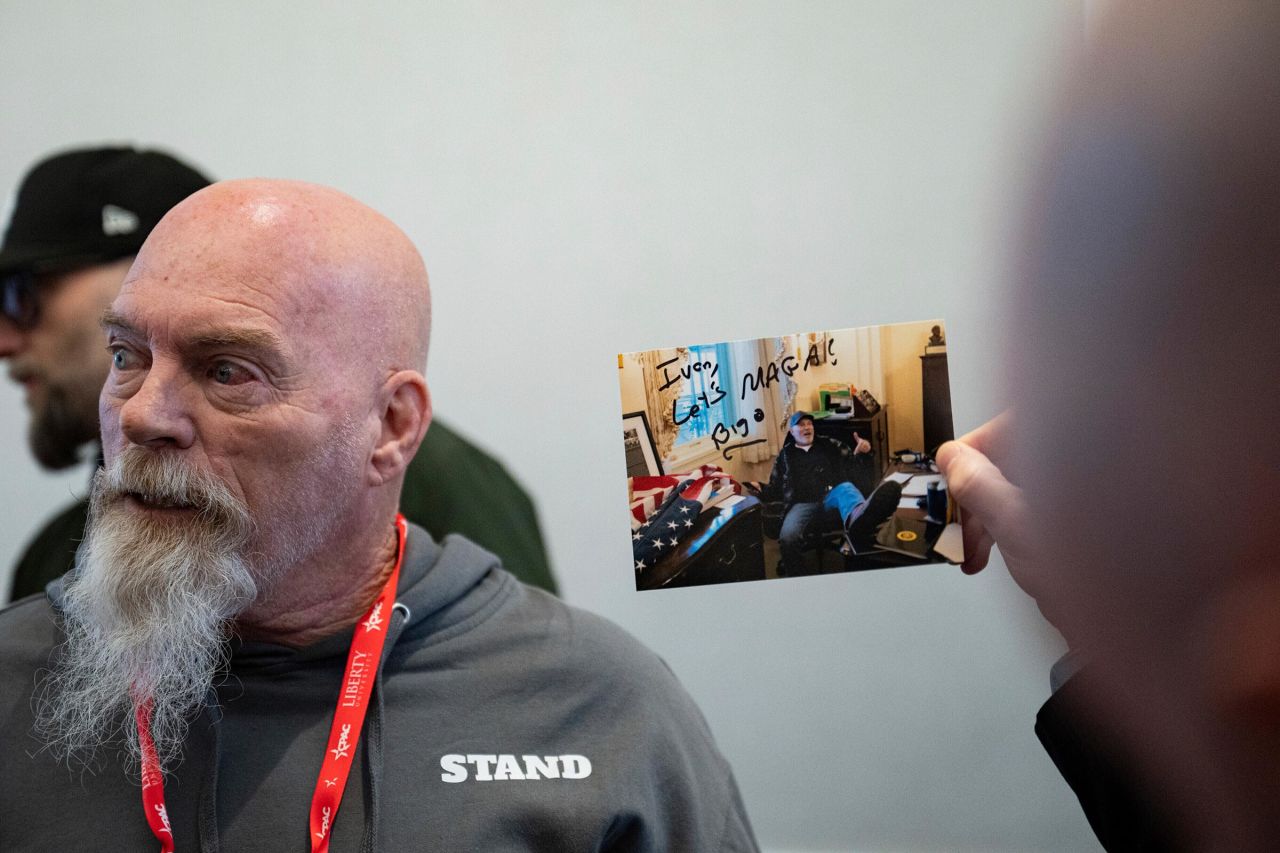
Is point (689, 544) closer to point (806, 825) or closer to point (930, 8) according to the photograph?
point (806, 825)

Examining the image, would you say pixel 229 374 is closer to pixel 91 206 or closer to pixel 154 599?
pixel 154 599

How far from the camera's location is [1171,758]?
0.88 ft

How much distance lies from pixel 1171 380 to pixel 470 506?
2.38 meters

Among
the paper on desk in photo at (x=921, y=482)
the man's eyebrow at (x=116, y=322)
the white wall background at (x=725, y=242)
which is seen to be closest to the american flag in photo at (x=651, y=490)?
the paper on desk in photo at (x=921, y=482)

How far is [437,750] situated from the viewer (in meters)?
1.59

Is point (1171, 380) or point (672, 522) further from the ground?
point (1171, 380)


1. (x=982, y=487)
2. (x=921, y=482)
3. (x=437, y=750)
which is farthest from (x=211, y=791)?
(x=982, y=487)

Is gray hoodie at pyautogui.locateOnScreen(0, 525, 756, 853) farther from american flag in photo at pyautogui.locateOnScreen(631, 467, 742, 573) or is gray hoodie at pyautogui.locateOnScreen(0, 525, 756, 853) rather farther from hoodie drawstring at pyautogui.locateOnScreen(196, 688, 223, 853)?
american flag in photo at pyautogui.locateOnScreen(631, 467, 742, 573)

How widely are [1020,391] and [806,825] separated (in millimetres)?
2362

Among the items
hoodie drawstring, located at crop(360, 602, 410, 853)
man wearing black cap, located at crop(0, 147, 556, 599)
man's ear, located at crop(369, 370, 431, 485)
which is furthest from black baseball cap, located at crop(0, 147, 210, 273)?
hoodie drawstring, located at crop(360, 602, 410, 853)

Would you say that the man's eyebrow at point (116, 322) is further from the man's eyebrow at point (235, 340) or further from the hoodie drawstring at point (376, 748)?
the hoodie drawstring at point (376, 748)

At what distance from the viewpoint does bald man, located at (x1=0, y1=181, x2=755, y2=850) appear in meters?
1.52

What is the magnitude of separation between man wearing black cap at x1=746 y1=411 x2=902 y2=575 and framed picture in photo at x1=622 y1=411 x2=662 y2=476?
13 centimetres

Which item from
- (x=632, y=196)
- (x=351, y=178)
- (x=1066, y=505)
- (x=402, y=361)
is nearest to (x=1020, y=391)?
(x=1066, y=505)
